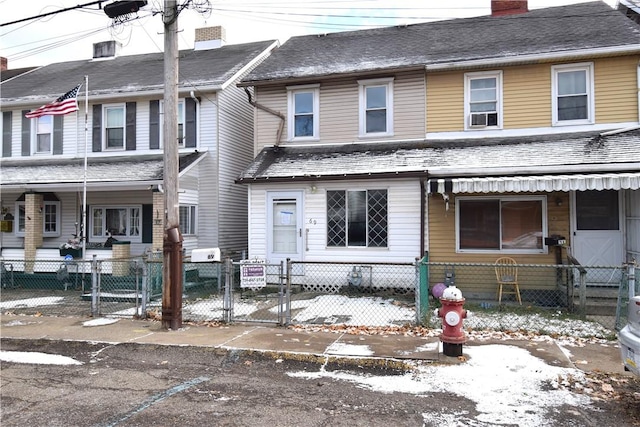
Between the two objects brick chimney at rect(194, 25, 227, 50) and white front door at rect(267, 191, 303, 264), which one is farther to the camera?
brick chimney at rect(194, 25, 227, 50)

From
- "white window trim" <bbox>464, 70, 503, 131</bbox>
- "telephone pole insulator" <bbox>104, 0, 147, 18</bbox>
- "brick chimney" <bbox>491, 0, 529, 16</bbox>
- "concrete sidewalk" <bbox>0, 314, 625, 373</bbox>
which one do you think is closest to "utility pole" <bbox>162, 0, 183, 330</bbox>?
"concrete sidewalk" <bbox>0, 314, 625, 373</bbox>

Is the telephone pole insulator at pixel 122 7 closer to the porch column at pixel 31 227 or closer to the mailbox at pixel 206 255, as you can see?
the mailbox at pixel 206 255

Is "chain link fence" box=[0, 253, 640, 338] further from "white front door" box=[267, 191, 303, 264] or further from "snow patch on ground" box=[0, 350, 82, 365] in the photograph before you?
"snow patch on ground" box=[0, 350, 82, 365]

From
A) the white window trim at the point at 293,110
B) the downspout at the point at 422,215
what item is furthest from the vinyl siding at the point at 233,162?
the downspout at the point at 422,215

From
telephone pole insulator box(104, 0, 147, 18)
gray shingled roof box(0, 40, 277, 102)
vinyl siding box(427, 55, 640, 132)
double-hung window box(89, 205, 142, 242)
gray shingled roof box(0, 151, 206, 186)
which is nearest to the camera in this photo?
telephone pole insulator box(104, 0, 147, 18)

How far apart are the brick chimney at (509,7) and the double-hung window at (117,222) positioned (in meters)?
13.2

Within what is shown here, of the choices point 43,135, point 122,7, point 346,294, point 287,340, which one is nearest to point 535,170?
point 346,294

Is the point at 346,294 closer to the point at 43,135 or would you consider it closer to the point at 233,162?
the point at 233,162

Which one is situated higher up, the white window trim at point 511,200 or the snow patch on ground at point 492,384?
the white window trim at point 511,200

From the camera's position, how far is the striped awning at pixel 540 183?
9.50 meters

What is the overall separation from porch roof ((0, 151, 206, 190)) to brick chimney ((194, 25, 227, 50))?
6.38 meters

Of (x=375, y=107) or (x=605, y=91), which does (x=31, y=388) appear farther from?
(x=605, y=91)

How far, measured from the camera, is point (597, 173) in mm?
10203

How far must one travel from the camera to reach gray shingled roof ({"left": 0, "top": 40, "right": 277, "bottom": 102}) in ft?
53.2
